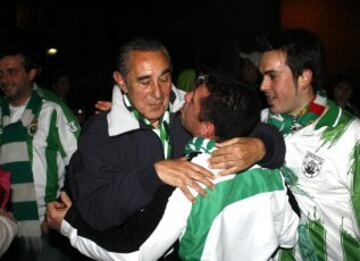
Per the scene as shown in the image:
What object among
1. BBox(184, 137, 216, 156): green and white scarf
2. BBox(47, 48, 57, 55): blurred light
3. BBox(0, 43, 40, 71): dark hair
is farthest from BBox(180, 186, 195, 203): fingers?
BBox(47, 48, 57, 55): blurred light

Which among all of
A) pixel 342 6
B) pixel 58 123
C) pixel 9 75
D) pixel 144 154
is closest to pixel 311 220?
pixel 144 154

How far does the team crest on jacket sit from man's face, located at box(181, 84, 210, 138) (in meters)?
0.70

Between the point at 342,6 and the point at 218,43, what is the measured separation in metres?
4.84

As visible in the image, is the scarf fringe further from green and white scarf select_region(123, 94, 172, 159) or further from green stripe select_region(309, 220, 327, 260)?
green stripe select_region(309, 220, 327, 260)

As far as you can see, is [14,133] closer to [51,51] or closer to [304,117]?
[304,117]

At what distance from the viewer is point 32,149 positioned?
350 cm

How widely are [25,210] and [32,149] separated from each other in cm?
49

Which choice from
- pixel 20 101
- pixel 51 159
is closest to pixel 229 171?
pixel 51 159

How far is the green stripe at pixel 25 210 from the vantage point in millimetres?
3453

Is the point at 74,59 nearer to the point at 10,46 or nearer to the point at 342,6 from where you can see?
the point at 342,6

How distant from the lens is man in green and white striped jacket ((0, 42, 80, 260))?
347 cm

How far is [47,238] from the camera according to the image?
3.52m

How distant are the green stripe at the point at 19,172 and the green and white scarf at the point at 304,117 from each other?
2.02 m

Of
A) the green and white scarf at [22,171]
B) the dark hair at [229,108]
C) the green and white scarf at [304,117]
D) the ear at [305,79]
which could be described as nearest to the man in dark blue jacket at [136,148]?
the dark hair at [229,108]
